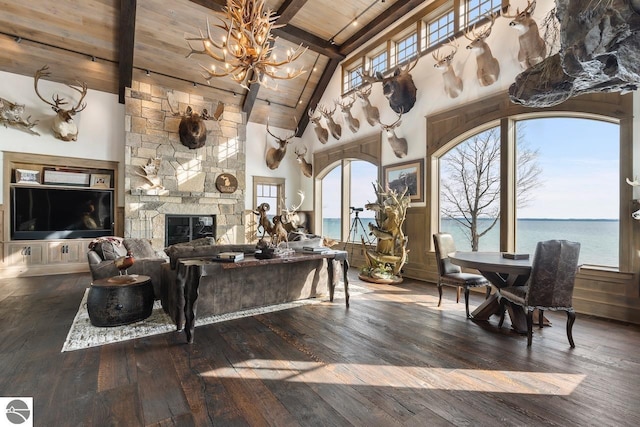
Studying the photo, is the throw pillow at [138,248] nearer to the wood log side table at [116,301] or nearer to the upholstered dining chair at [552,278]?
the wood log side table at [116,301]

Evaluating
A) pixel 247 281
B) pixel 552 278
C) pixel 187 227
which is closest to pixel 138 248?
pixel 247 281

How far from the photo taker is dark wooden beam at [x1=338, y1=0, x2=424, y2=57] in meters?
5.98

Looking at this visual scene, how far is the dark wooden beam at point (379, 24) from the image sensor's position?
19.6 feet

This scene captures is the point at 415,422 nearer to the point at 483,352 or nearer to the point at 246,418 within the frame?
the point at 246,418

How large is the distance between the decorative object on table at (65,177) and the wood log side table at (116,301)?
4.47 metres

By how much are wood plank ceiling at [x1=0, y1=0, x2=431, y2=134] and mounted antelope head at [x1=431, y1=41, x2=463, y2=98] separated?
1539mm

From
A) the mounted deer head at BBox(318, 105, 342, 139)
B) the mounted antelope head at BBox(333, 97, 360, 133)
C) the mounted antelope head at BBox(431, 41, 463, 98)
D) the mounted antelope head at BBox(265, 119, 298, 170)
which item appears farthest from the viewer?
the mounted antelope head at BBox(265, 119, 298, 170)

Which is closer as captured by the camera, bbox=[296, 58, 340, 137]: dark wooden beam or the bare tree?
the bare tree

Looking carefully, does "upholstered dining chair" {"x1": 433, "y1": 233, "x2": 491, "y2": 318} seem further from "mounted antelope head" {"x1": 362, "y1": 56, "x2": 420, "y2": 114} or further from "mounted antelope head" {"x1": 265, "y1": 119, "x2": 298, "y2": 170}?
"mounted antelope head" {"x1": 265, "y1": 119, "x2": 298, "y2": 170}

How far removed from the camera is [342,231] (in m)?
7.97

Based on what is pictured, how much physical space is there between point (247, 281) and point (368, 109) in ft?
16.2

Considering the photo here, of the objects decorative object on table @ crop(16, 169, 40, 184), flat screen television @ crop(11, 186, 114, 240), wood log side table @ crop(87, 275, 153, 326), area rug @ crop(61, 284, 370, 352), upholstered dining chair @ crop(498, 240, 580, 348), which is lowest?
area rug @ crop(61, 284, 370, 352)

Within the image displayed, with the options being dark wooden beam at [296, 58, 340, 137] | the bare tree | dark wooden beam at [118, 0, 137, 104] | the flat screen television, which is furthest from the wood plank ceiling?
the bare tree

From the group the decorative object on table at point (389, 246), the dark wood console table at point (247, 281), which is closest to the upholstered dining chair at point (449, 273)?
the dark wood console table at point (247, 281)
